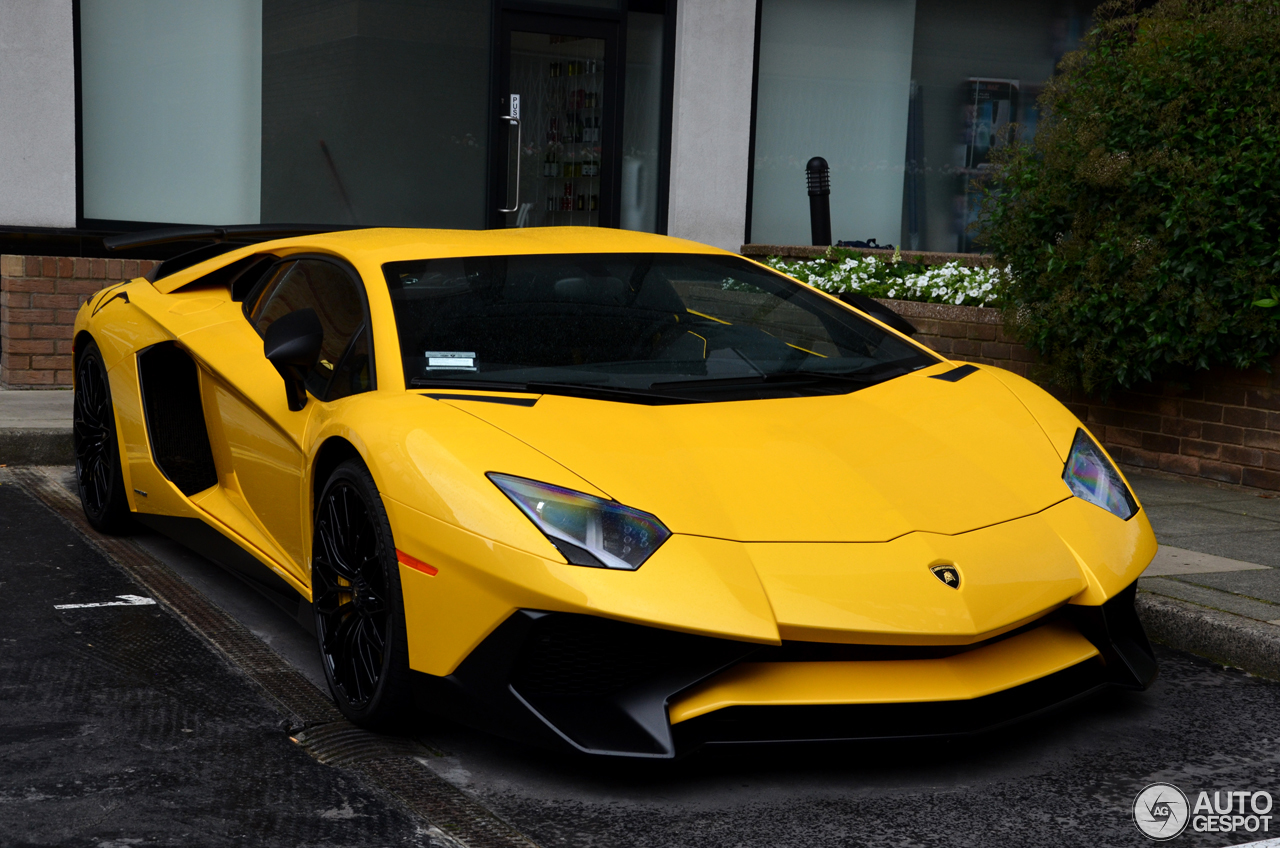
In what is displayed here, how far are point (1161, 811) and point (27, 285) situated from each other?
8045 millimetres

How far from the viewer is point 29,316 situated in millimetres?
9000

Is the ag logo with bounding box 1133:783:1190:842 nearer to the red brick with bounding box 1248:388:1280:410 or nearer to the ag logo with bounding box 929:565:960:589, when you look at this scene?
the ag logo with bounding box 929:565:960:589

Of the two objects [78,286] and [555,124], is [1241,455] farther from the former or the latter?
[78,286]

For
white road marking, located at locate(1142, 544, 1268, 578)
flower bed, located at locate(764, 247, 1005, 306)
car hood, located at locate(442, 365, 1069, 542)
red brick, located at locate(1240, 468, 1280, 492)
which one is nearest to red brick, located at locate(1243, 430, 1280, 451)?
red brick, located at locate(1240, 468, 1280, 492)

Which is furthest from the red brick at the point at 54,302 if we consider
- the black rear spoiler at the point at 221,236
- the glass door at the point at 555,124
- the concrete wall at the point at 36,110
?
the glass door at the point at 555,124

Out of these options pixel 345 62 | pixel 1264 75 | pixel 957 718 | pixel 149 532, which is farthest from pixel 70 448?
pixel 1264 75

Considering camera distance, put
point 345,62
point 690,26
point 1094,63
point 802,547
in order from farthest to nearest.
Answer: point 690,26 → point 345,62 → point 1094,63 → point 802,547

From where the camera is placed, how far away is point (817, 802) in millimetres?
3064

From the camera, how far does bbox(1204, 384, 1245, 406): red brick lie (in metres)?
6.61

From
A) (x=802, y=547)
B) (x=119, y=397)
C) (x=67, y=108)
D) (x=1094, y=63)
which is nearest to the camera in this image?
(x=802, y=547)

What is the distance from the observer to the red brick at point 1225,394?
6.61 metres

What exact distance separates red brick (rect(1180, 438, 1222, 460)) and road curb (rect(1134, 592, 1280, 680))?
256 cm

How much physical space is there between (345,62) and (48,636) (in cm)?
751

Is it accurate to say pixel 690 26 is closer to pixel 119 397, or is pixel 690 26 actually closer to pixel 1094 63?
pixel 1094 63
